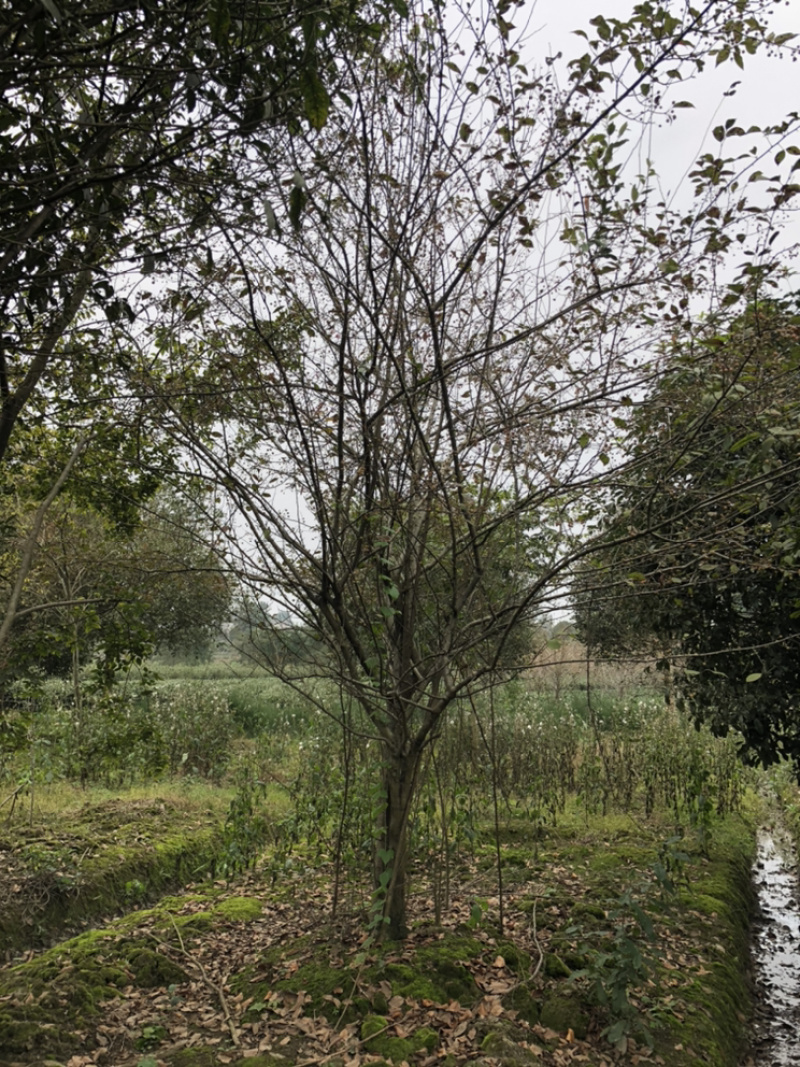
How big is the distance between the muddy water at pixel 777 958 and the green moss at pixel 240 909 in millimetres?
2858

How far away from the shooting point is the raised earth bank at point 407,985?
307 cm

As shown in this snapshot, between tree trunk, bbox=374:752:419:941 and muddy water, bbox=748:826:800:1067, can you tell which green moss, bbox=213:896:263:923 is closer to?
tree trunk, bbox=374:752:419:941

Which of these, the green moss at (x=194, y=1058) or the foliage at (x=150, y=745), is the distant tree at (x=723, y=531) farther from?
the foliage at (x=150, y=745)

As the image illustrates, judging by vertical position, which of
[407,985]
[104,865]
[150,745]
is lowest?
[104,865]

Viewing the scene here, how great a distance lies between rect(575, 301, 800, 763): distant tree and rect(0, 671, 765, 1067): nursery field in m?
0.92

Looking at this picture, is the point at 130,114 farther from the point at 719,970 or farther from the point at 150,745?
the point at 150,745

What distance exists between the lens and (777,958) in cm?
500

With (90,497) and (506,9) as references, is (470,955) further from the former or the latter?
(506,9)

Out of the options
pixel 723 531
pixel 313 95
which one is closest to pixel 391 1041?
pixel 723 531

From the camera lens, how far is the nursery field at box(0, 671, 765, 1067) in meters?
3.17

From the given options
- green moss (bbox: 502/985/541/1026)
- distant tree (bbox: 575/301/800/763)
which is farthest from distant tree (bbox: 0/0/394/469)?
green moss (bbox: 502/985/541/1026)

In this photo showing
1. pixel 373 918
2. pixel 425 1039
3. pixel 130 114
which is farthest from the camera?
pixel 373 918

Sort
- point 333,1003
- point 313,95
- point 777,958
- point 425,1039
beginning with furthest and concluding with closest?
1. point 777,958
2. point 333,1003
3. point 425,1039
4. point 313,95

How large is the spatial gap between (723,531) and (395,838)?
2.08 meters
